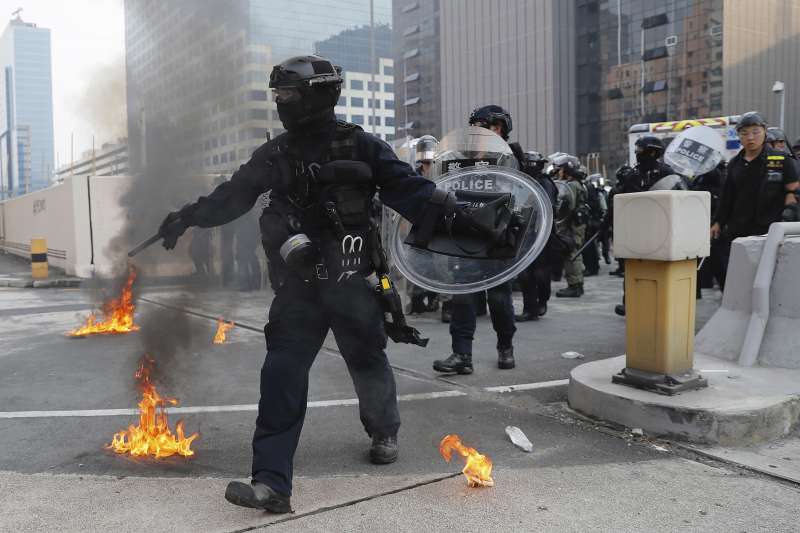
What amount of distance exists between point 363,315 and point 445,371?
7.14 ft

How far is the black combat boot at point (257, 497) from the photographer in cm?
267

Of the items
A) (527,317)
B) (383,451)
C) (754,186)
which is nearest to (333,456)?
(383,451)

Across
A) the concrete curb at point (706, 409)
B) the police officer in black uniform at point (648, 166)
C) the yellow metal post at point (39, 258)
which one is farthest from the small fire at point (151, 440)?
the yellow metal post at point (39, 258)

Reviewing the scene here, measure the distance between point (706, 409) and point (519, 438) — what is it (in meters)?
0.94

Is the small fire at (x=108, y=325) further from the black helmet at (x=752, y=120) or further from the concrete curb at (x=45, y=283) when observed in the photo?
the concrete curb at (x=45, y=283)

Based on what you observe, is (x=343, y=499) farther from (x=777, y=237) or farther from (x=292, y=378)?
(x=777, y=237)

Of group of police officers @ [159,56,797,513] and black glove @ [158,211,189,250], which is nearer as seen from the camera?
group of police officers @ [159,56,797,513]

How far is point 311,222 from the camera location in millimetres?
3023

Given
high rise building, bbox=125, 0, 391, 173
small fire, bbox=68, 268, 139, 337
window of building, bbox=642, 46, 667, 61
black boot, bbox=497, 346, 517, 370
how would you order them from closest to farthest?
high rise building, bbox=125, 0, 391, 173
black boot, bbox=497, 346, 517, 370
small fire, bbox=68, 268, 139, 337
window of building, bbox=642, 46, 667, 61

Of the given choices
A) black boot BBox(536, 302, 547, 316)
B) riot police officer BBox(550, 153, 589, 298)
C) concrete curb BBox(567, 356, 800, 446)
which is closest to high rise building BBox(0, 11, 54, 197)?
concrete curb BBox(567, 356, 800, 446)

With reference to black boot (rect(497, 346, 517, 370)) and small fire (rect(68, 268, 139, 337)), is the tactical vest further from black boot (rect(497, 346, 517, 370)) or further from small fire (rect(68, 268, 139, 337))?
small fire (rect(68, 268, 139, 337))

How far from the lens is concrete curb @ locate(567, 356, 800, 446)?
11.4 feet

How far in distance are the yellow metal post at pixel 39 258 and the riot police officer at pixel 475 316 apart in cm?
1210

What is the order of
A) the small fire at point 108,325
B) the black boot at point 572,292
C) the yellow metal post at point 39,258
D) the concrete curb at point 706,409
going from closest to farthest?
1. the concrete curb at point 706,409
2. the small fire at point 108,325
3. the black boot at point 572,292
4. the yellow metal post at point 39,258
